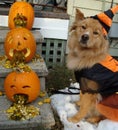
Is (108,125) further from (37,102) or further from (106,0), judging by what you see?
(106,0)

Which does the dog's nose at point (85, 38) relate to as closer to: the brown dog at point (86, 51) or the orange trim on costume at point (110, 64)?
the brown dog at point (86, 51)

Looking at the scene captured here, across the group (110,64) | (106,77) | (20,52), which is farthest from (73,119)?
(20,52)

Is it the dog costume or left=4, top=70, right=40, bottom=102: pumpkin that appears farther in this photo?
left=4, top=70, right=40, bottom=102: pumpkin

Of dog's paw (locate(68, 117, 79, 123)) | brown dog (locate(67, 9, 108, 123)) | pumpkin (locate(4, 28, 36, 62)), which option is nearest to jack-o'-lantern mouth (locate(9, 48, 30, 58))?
pumpkin (locate(4, 28, 36, 62))

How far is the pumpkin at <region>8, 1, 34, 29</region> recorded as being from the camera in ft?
14.1

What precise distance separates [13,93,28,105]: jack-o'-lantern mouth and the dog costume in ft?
2.12

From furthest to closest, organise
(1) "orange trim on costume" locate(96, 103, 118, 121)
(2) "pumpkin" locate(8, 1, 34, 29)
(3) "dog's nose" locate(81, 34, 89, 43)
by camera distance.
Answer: (2) "pumpkin" locate(8, 1, 34, 29) < (1) "orange trim on costume" locate(96, 103, 118, 121) < (3) "dog's nose" locate(81, 34, 89, 43)

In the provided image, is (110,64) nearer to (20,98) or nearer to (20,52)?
(20,98)

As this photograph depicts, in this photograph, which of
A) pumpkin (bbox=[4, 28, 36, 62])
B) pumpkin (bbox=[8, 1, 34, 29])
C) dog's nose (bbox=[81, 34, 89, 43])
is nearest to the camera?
dog's nose (bbox=[81, 34, 89, 43])

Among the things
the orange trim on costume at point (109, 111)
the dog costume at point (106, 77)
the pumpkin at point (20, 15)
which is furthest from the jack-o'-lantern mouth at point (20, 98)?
the pumpkin at point (20, 15)

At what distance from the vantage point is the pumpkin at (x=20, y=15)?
431 cm

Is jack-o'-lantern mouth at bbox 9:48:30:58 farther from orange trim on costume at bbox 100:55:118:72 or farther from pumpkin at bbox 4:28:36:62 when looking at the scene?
orange trim on costume at bbox 100:55:118:72

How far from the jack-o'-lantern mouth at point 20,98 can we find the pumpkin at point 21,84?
3 cm

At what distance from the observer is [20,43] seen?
3939mm
